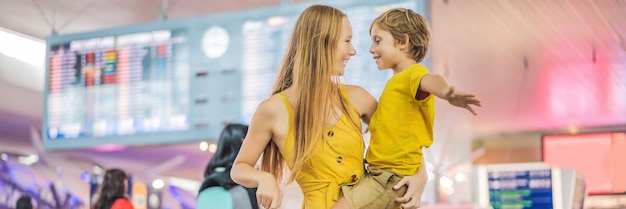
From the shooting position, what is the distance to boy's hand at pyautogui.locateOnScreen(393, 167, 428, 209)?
1.81 meters

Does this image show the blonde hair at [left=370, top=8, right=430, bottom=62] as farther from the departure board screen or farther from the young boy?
the departure board screen

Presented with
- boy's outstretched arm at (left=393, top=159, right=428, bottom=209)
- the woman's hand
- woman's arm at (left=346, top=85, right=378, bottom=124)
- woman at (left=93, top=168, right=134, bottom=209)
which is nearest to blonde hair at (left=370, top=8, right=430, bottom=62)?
woman's arm at (left=346, top=85, right=378, bottom=124)

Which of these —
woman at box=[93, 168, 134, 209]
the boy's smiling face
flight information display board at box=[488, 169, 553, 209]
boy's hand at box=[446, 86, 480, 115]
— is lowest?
flight information display board at box=[488, 169, 553, 209]

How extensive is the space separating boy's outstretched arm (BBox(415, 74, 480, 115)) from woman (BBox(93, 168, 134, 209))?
8.16 ft

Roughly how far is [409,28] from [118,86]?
3.88 meters

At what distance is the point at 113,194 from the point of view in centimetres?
409

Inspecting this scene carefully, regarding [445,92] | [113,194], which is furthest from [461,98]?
[113,194]

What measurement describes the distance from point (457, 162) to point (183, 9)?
9745mm

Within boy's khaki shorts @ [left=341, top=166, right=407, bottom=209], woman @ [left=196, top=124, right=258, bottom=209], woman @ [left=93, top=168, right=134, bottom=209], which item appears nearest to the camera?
boy's khaki shorts @ [left=341, top=166, right=407, bottom=209]

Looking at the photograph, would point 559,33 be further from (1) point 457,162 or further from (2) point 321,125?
(1) point 457,162

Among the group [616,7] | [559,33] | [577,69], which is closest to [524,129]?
[577,69]

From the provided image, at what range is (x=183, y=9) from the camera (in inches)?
271

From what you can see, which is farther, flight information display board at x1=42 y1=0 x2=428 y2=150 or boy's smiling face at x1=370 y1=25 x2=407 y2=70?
flight information display board at x1=42 y1=0 x2=428 y2=150

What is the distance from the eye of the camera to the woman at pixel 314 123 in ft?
6.04
